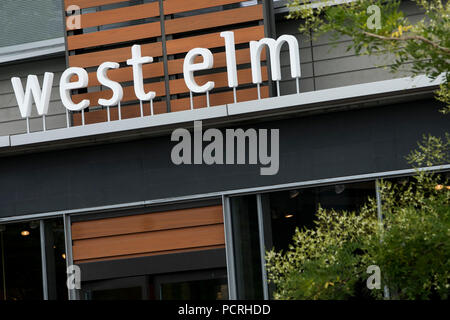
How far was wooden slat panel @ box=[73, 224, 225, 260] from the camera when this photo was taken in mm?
11695

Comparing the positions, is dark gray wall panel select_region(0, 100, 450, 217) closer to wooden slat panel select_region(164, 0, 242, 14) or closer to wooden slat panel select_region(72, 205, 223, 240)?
wooden slat panel select_region(72, 205, 223, 240)

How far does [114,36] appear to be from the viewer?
12.4 m

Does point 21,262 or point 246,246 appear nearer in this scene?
point 246,246

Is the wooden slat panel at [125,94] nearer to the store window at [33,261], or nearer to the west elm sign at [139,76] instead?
the west elm sign at [139,76]

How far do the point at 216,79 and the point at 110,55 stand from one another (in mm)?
1756

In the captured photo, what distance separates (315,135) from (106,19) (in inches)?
149

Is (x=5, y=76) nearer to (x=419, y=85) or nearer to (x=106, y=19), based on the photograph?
(x=106, y=19)

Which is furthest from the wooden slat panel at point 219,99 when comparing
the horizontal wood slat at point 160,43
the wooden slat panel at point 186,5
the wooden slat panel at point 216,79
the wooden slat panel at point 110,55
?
the wooden slat panel at point 186,5

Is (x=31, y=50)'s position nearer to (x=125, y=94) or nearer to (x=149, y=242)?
(x=125, y=94)

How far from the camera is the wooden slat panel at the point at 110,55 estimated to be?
480 inches

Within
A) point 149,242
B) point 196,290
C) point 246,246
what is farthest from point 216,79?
point 196,290

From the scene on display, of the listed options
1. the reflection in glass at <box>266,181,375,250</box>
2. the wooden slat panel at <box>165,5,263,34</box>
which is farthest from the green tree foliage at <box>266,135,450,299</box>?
the wooden slat panel at <box>165,5,263,34</box>

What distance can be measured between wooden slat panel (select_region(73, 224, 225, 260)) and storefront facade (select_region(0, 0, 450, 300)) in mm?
20
